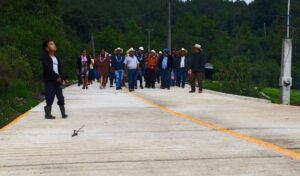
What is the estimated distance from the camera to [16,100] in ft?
54.3

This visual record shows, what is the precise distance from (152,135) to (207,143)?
3.69ft

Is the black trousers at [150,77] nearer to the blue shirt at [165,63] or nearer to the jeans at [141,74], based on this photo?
the jeans at [141,74]

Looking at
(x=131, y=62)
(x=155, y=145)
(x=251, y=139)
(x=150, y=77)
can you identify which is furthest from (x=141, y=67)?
(x=155, y=145)

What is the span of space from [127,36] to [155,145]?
→ 13737cm

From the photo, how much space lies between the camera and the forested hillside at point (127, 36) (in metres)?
20.4

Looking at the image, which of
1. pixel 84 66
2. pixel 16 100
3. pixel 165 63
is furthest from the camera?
pixel 84 66

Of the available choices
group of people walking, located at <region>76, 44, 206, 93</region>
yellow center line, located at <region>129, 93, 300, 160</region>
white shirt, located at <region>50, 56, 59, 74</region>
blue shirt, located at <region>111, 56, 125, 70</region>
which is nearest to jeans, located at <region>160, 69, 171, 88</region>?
group of people walking, located at <region>76, 44, 206, 93</region>

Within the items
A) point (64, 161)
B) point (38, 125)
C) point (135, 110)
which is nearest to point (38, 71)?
point (135, 110)

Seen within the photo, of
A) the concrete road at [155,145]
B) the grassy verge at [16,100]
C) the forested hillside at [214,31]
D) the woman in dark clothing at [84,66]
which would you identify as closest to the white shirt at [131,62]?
the woman in dark clothing at [84,66]

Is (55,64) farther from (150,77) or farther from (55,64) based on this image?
(150,77)

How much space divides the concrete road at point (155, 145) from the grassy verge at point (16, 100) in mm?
1176

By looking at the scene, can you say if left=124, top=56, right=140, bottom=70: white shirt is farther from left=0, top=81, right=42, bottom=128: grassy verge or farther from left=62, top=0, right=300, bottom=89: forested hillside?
left=62, top=0, right=300, bottom=89: forested hillside

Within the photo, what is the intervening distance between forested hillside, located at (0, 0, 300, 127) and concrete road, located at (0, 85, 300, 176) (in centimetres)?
308

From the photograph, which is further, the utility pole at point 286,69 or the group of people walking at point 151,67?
the group of people walking at point 151,67
